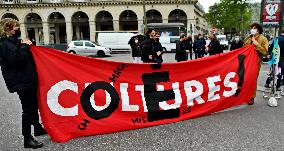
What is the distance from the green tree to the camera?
42.7 m

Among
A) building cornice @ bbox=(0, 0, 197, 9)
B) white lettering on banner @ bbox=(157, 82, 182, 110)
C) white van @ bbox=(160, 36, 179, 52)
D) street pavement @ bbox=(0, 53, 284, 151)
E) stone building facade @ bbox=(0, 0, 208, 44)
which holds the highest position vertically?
building cornice @ bbox=(0, 0, 197, 9)

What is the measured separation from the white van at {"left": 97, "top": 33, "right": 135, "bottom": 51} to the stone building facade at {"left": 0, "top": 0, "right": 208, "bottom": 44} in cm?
1549

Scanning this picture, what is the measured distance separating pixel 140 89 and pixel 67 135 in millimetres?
1520

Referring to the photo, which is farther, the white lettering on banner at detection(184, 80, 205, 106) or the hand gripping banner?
the white lettering on banner at detection(184, 80, 205, 106)

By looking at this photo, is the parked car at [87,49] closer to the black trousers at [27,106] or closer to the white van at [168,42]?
the white van at [168,42]

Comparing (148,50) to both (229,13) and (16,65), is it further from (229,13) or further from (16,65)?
(229,13)

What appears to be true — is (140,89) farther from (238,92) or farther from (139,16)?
(139,16)

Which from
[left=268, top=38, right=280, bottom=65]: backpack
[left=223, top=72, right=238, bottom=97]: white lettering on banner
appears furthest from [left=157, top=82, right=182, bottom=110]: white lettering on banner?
[left=268, top=38, right=280, bottom=65]: backpack

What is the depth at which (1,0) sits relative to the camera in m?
48.4

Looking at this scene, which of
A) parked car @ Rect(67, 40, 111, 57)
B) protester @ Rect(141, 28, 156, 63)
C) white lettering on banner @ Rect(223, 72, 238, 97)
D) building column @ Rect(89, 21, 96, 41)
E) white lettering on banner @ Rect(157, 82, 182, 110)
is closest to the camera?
white lettering on banner @ Rect(157, 82, 182, 110)

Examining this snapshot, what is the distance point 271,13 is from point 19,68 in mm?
7873

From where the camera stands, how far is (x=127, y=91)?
510 centimetres

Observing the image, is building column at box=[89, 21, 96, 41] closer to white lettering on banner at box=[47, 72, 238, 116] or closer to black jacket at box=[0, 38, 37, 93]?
white lettering on banner at box=[47, 72, 238, 116]

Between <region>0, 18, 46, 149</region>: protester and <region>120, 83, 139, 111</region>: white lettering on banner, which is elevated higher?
<region>0, 18, 46, 149</region>: protester
